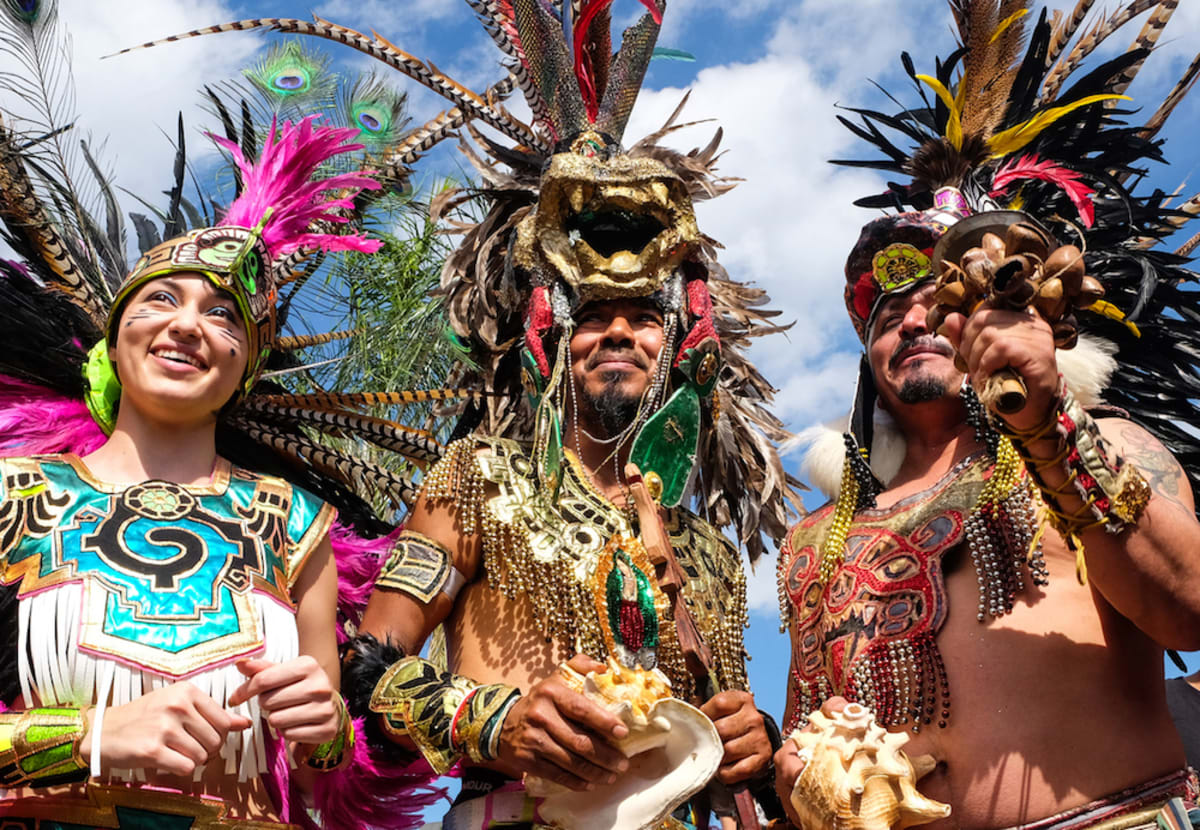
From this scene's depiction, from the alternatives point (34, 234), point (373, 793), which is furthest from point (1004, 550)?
point (34, 234)

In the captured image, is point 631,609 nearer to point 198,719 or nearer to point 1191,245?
point 198,719

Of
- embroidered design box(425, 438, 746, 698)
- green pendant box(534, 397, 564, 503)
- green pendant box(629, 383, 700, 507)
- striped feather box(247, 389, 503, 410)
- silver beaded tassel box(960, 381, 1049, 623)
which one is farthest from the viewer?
striped feather box(247, 389, 503, 410)

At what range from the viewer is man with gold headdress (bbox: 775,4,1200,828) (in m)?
3.07

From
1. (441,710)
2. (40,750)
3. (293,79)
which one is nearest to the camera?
(40,750)

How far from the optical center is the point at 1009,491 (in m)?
3.65

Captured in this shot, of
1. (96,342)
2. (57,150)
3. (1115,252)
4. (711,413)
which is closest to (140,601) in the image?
(96,342)

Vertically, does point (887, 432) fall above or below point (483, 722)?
above

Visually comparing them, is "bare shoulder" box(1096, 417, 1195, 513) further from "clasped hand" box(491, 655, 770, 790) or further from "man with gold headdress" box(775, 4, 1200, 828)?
"clasped hand" box(491, 655, 770, 790)

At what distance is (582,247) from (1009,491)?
158 centimetres

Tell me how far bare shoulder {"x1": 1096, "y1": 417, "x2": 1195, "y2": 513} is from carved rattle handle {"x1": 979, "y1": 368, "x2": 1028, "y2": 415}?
57 centimetres

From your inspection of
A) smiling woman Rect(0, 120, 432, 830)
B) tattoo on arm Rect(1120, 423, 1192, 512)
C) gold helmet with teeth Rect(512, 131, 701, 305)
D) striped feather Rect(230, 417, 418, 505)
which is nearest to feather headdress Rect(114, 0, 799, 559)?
gold helmet with teeth Rect(512, 131, 701, 305)

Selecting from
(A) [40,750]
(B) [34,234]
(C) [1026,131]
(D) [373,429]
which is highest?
(C) [1026,131]

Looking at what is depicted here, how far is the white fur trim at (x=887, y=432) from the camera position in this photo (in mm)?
4016

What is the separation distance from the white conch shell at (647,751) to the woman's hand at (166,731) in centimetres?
86
